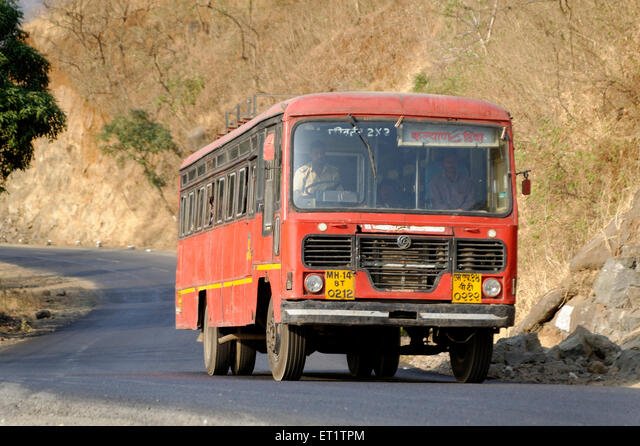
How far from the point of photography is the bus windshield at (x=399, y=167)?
1535 centimetres

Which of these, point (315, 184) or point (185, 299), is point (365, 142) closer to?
point (315, 184)

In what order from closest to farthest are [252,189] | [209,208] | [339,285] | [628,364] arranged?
[339,285]
[628,364]
[252,189]
[209,208]

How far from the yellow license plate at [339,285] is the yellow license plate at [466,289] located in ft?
3.71

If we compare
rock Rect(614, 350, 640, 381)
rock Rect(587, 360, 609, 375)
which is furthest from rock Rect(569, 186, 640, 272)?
rock Rect(614, 350, 640, 381)

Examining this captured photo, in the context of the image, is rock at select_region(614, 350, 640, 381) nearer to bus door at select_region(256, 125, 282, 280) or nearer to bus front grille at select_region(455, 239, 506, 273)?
bus front grille at select_region(455, 239, 506, 273)

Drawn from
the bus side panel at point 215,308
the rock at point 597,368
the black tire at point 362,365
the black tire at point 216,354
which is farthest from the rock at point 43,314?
the rock at point 597,368

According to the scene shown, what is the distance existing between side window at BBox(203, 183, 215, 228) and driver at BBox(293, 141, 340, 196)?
17.0ft

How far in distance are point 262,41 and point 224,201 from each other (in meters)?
63.1

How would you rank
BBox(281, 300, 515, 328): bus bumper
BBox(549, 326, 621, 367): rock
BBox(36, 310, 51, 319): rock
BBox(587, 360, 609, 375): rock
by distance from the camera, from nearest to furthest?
BBox(281, 300, 515, 328): bus bumper → BBox(587, 360, 609, 375): rock → BBox(549, 326, 621, 367): rock → BBox(36, 310, 51, 319): rock

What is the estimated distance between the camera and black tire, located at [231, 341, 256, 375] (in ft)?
64.5

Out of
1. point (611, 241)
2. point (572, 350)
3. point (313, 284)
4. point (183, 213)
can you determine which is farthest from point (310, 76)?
point (313, 284)

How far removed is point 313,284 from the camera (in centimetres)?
1495

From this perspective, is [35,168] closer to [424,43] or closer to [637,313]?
[424,43]

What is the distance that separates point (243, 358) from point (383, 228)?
5.36 metres
